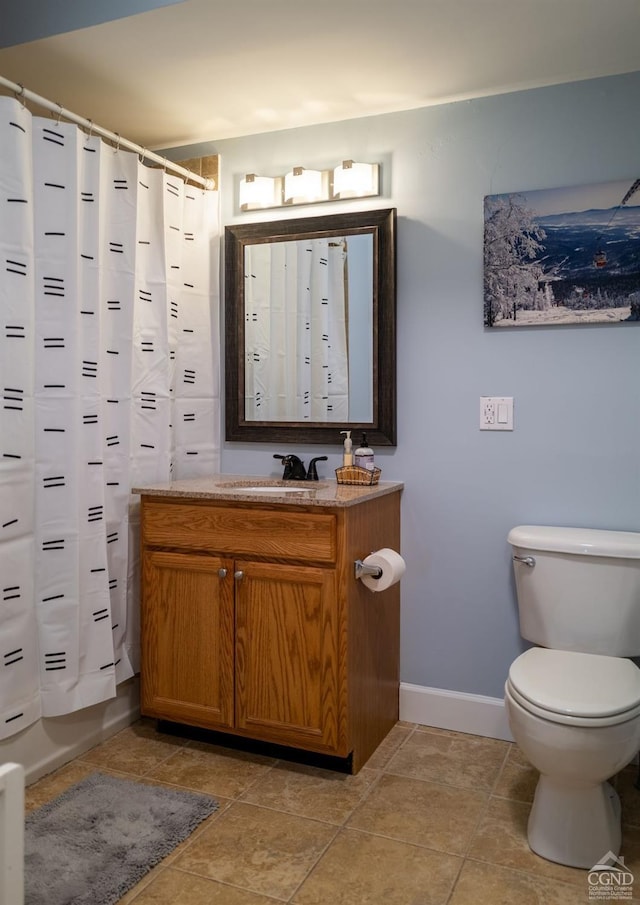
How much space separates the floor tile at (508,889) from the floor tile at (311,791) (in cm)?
40

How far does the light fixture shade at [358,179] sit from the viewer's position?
266 centimetres

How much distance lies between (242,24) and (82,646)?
192 cm

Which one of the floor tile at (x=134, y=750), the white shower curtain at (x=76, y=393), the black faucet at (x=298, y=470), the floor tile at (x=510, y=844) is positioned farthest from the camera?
the black faucet at (x=298, y=470)

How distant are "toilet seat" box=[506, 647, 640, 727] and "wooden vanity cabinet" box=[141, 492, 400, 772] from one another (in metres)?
0.56

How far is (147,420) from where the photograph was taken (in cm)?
265

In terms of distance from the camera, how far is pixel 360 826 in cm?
203

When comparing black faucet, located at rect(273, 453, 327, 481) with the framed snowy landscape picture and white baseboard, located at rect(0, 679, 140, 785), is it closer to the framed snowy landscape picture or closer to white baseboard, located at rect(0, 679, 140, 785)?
the framed snowy landscape picture

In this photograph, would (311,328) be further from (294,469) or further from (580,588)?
(580,588)

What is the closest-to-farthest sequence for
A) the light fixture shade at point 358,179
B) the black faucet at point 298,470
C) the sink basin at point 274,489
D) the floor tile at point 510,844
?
1. the floor tile at point 510,844
2. the sink basin at point 274,489
3. the light fixture shade at point 358,179
4. the black faucet at point 298,470

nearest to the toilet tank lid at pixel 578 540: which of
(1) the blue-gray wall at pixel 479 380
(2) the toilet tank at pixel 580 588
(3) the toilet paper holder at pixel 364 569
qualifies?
(2) the toilet tank at pixel 580 588

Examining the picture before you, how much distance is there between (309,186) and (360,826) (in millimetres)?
2160

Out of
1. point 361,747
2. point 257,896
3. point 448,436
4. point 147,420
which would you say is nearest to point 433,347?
point 448,436

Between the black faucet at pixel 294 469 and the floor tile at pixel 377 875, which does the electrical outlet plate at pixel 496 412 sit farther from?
the floor tile at pixel 377 875

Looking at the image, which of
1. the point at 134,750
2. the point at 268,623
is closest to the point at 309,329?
the point at 268,623
